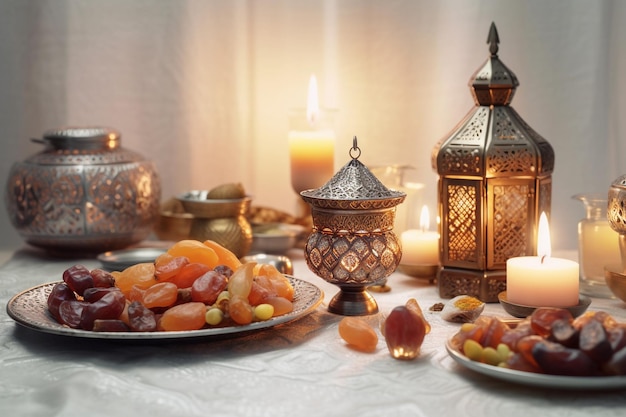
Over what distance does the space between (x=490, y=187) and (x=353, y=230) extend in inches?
8.3

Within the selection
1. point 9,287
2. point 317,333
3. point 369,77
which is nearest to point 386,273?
point 317,333

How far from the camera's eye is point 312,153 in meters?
1.45

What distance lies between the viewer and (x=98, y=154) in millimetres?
1416

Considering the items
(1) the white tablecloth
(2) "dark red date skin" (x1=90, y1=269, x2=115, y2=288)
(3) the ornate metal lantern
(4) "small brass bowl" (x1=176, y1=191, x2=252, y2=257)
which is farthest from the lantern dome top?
(2) "dark red date skin" (x1=90, y1=269, x2=115, y2=288)

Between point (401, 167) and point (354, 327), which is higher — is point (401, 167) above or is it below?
above

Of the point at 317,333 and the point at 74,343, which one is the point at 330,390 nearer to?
the point at 317,333

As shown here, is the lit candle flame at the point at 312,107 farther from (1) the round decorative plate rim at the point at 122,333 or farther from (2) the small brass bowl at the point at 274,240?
(1) the round decorative plate rim at the point at 122,333

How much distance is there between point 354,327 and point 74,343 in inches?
11.7

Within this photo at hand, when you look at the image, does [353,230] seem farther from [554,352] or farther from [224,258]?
[554,352]

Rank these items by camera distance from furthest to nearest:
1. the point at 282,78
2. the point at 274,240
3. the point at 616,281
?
1. the point at 282,78
2. the point at 274,240
3. the point at 616,281

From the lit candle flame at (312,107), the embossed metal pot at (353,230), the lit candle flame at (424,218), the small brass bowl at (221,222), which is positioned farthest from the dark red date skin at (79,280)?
the lit candle flame at (312,107)

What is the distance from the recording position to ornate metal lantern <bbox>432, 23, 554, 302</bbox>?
108 centimetres

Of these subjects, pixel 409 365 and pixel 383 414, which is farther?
pixel 409 365

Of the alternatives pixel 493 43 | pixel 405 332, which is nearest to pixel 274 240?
pixel 493 43
